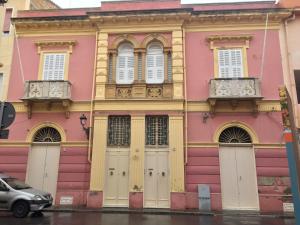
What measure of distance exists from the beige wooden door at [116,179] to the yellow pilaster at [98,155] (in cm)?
32

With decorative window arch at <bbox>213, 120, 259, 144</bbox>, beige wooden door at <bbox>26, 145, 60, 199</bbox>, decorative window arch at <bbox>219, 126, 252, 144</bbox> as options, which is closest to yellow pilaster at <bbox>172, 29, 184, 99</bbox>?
decorative window arch at <bbox>213, 120, 259, 144</bbox>

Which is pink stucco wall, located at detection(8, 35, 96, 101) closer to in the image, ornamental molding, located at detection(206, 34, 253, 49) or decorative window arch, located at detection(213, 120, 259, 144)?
ornamental molding, located at detection(206, 34, 253, 49)

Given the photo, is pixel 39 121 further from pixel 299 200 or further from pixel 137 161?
pixel 299 200

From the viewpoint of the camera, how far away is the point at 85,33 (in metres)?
17.3

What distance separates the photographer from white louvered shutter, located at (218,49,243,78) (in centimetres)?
1599

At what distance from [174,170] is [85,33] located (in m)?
8.96

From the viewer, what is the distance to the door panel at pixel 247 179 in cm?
1453

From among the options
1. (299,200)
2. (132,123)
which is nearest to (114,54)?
(132,123)

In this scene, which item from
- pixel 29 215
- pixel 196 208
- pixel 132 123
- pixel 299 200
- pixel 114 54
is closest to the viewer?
pixel 299 200

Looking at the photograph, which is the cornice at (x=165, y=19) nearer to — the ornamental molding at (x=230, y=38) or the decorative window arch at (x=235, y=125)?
the ornamental molding at (x=230, y=38)

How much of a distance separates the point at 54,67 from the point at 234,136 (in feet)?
33.5

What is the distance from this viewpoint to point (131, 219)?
38.9 feet

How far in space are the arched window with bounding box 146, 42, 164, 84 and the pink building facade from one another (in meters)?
0.06

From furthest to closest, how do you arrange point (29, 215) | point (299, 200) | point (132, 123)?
point (132, 123)
point (29, 215)
point (299, 200)
